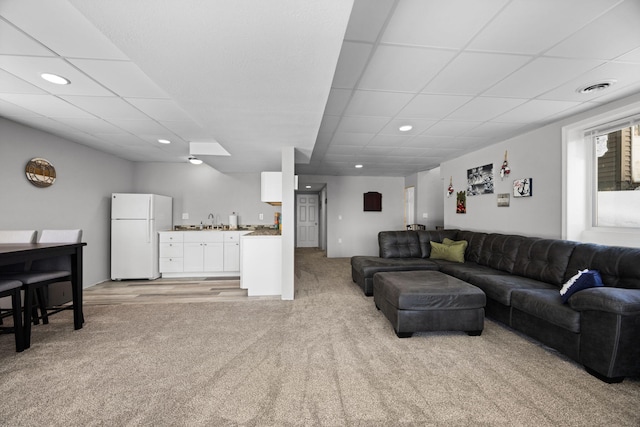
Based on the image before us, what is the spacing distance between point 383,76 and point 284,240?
2486 millimetres

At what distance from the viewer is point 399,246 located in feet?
16.1

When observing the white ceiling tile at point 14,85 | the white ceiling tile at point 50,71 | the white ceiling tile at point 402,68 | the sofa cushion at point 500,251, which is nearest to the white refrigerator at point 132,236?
the white ceiling tile at point 14,85

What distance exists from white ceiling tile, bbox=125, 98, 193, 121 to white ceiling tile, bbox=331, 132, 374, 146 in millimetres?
2093

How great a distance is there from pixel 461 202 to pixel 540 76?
10.9ft

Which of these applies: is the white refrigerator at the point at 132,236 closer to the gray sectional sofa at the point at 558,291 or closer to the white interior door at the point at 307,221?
the gray sectional sofa at the point at 558,291

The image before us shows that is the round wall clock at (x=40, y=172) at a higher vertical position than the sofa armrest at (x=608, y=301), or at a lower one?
higher

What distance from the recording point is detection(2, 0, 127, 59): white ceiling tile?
60.3 inches

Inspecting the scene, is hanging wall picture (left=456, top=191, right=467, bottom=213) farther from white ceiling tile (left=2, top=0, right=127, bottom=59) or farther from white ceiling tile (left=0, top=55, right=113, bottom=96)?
white ceiling tile (left=0, top=55, right=113, bottom=96)

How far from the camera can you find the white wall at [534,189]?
3.48 m

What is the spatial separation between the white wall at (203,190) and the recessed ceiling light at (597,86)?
17.3 feet

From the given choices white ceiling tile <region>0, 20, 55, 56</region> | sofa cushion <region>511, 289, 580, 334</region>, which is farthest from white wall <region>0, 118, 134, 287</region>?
sofa cushion <region>511, 289, 580, 334</region>

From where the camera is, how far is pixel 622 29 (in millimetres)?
1723

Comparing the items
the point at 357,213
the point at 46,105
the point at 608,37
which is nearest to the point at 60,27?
the point at 46,105

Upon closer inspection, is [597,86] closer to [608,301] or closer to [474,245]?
[608,301]
